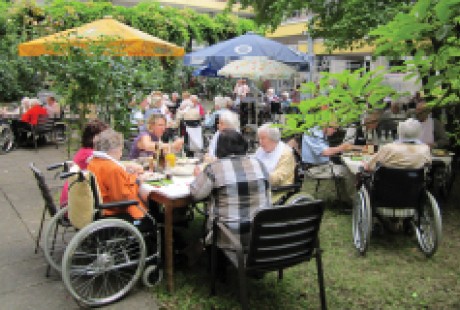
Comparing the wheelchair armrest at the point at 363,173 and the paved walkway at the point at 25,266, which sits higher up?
A: the wheelchair armrest at the point at 363,173

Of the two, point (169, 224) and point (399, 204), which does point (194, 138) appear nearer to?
point (399, 204)

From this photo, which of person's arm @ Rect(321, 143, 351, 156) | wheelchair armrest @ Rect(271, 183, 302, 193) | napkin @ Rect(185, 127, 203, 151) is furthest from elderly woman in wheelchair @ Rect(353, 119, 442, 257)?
napkin @ Rect(185, 127, 203, 151)

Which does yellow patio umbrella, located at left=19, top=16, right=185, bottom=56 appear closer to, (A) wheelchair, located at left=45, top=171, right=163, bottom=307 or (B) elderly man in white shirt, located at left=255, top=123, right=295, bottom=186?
(B) elderly man in white shirt, located at left=255, top=123, right=295, bottom=186

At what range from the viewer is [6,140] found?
9117mm

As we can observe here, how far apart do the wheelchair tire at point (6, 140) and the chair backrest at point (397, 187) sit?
7.81 m

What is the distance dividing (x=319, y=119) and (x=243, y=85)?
12692 millimetres

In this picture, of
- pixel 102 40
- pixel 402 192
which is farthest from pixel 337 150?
pixel 102 40

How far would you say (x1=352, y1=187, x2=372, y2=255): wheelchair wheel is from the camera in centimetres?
412

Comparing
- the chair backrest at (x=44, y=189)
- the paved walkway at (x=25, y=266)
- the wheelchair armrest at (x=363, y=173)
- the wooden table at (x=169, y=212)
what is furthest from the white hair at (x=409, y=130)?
the chair backrest at (x=44, y=189)

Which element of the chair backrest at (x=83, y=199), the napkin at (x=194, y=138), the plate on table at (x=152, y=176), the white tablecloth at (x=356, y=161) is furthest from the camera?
the napkin at (x=194, y=138)

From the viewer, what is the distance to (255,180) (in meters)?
3.12

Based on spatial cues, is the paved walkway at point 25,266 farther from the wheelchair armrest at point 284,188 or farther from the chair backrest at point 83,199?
the wheelchair armrest at point 284,188

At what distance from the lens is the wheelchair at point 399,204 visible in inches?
160

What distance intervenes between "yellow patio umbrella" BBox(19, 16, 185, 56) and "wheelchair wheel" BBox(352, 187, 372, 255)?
3733 millimetres
